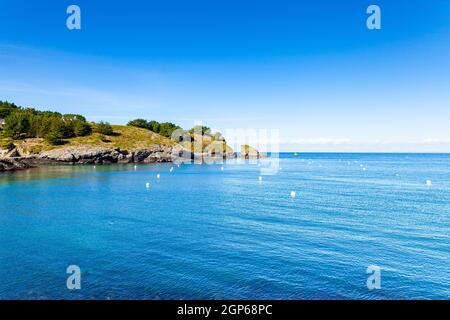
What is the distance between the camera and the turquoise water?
825 inches

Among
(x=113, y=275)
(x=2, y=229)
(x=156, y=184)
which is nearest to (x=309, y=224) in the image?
(x=113, y=275)

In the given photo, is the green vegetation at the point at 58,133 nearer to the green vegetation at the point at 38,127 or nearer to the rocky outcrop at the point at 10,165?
the green vegetation at the point at 38,127

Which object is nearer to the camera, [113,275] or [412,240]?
[113,275]

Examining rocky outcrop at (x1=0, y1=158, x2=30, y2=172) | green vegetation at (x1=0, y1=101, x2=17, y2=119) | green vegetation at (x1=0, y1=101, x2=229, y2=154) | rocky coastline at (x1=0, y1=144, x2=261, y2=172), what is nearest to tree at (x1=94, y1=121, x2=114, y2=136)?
green vegetation at (x1=0, y1=101, x2=229, y2=154)

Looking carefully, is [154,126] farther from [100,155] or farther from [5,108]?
[5,108]

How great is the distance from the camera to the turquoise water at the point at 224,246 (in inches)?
825

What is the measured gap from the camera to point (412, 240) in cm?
3158

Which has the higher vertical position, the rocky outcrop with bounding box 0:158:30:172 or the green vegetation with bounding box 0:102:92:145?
the green vegetation with bounding box 0:102:92:145

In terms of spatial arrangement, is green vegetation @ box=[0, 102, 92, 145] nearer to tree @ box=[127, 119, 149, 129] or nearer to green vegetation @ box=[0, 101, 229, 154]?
green vegetation @ box=[0, 101, 229, 154]

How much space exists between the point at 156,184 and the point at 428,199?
53808mm

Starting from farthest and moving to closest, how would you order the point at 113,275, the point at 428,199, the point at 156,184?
the point at 156,184
the point at 428,199
the point at 113,275

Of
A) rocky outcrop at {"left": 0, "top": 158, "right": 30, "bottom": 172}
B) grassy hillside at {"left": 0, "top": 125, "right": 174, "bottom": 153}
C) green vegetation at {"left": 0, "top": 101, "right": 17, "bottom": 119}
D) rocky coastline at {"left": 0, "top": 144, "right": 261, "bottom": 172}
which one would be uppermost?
green vegetation at {"left": 0, "top": 101, "right": 17, "bottom": 119}
